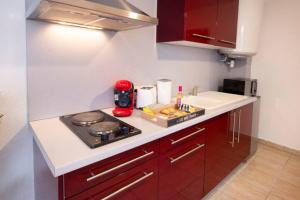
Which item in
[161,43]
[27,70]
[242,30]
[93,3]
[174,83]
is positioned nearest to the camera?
[93,3]

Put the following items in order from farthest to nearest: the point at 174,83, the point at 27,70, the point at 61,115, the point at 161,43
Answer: the point at 174,83 → the point at 161,43 → the point at 61,115 → the point at 27,70

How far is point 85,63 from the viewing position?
1405 mm

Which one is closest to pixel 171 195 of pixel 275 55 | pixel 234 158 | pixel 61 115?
pixel 61 115

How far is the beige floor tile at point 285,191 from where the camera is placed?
1918mm

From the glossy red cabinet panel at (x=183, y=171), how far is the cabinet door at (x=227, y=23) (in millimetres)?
1077

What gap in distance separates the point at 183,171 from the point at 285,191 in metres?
1.28

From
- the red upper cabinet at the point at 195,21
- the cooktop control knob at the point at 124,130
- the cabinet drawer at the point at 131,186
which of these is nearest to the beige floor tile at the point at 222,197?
the cabinet drawer at the point at 131,186

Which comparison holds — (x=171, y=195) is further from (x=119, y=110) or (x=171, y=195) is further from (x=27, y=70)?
(x=27, y=70)

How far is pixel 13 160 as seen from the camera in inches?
46.7

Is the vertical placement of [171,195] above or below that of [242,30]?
below

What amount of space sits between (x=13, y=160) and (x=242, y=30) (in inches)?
93.7

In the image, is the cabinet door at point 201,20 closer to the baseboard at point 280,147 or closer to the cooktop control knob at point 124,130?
the cooktop control knob at point 124,130

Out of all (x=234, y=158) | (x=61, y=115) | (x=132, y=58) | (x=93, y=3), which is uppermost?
(x=93, y=3)

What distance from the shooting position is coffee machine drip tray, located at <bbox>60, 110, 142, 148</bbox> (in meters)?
0.96
